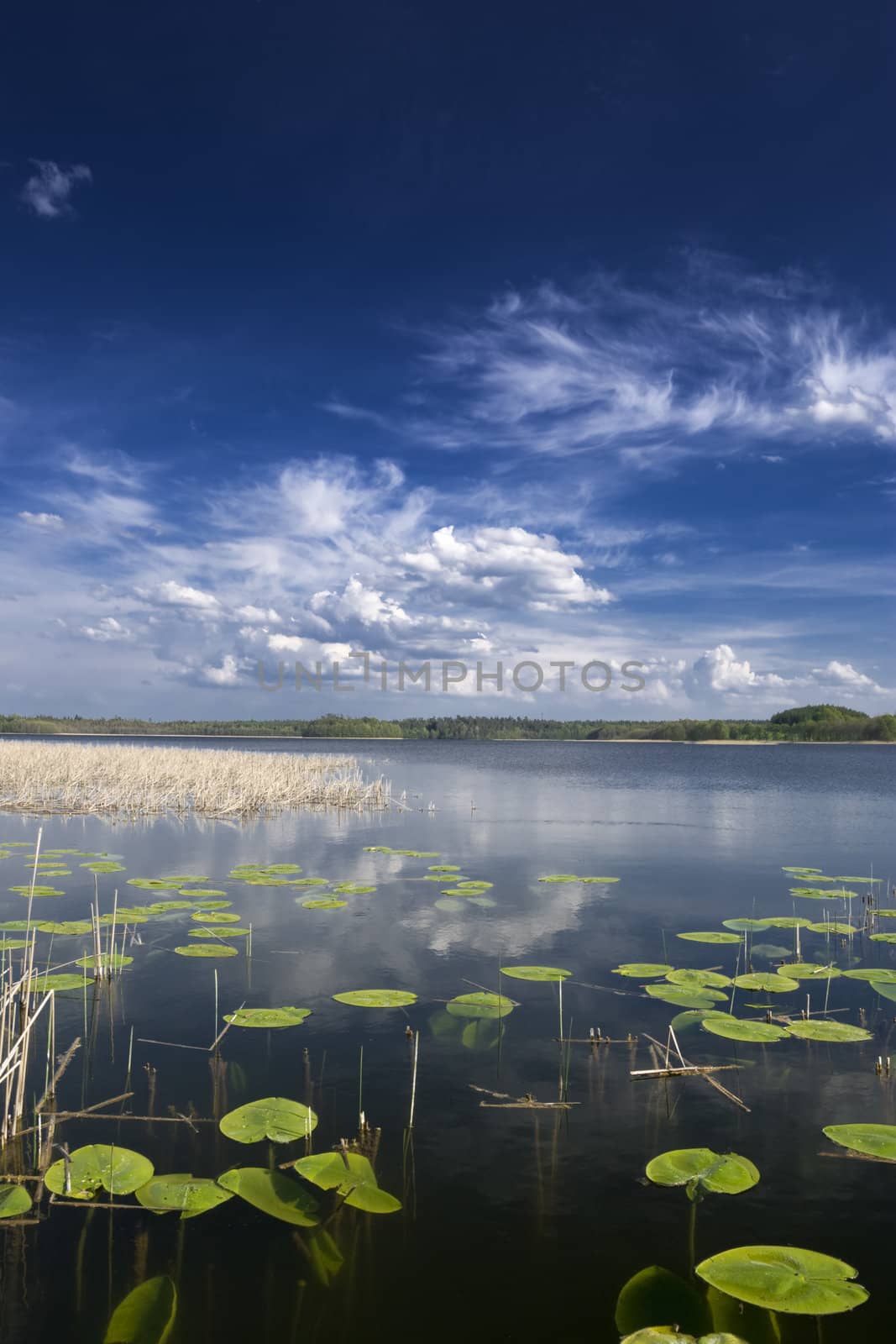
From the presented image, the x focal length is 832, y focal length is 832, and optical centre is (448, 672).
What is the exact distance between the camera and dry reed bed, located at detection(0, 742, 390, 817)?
27953mm

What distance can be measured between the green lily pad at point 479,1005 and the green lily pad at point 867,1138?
326 centimetres

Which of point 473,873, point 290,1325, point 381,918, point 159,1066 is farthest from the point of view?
point 473,873

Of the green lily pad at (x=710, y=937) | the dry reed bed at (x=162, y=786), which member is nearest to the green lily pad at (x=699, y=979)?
the green lily pad at (x=710, y=937)

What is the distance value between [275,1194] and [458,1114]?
1636mm

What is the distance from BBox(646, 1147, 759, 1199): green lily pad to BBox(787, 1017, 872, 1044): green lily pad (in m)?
2.56

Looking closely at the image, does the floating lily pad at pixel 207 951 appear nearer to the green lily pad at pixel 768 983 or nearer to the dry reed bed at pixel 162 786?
the green lily pad at pixel 768 983

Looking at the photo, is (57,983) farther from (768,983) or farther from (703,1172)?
(768,983)

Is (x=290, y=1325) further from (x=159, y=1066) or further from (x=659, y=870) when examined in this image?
(x=659, y=870)

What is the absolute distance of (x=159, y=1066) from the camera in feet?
22.3

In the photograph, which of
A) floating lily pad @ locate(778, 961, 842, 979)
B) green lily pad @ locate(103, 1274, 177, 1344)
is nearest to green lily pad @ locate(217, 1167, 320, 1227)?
green lily pad @ locate(103, 1274, 177, 1344)

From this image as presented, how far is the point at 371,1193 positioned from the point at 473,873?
1138 cm

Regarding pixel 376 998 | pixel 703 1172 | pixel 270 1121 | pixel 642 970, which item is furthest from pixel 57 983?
pixel 703 1172

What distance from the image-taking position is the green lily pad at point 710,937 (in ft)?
35.8

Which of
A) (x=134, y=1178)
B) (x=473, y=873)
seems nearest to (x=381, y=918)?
(x=473, y=873)
